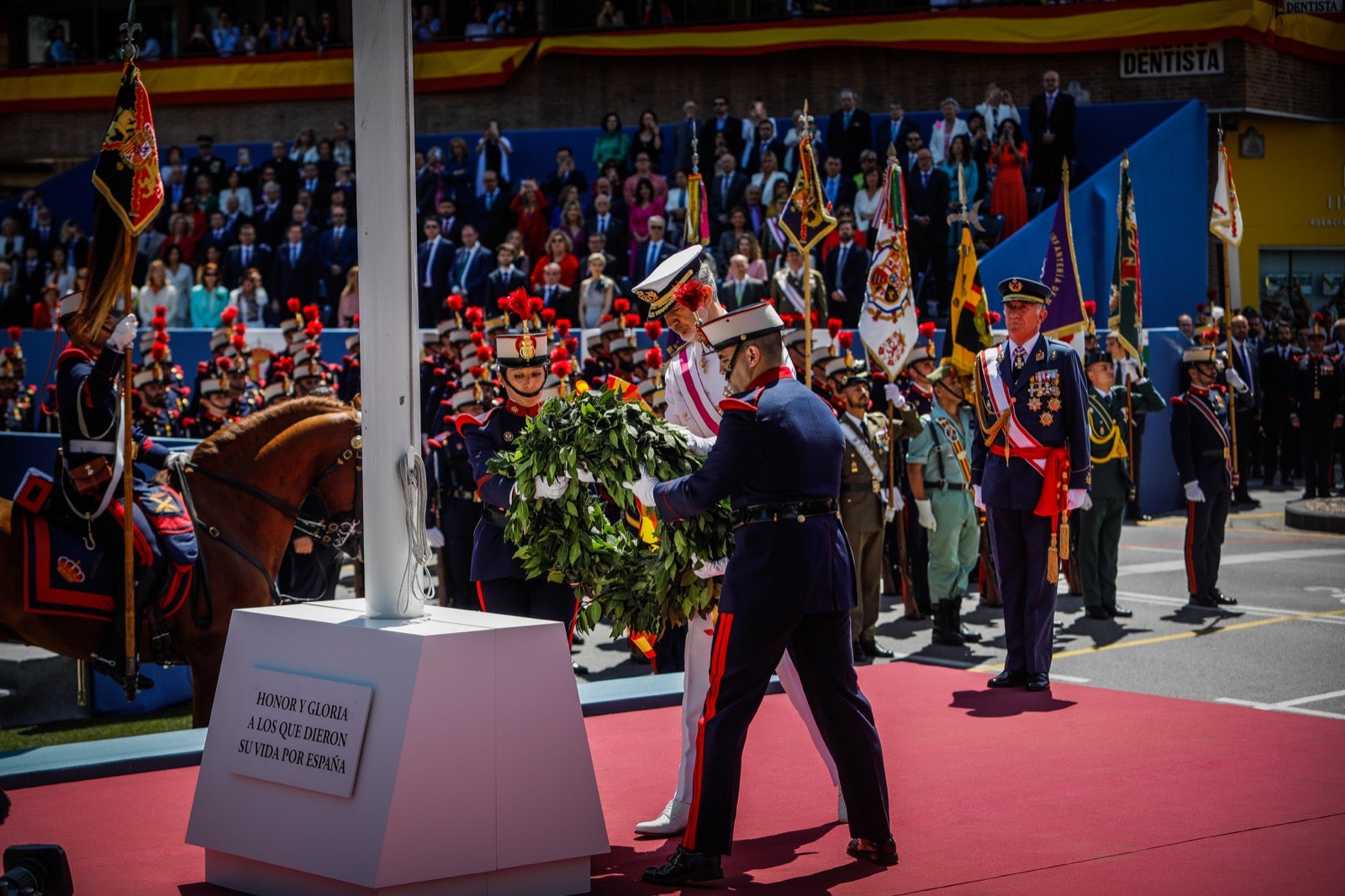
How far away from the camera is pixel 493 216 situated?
22406mm

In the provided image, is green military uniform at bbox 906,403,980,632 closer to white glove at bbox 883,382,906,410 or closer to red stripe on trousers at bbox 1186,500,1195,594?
white glove at bbox 883,382,906,410

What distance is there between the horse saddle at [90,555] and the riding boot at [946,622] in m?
5.35

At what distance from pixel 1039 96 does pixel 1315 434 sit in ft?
18.6

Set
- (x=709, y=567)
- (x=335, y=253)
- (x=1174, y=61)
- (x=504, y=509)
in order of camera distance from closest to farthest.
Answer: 1. (x=709, y=567)
2. (x=504, y=509)
3. (x=335, y=253)
4. (x=1174, y=61)

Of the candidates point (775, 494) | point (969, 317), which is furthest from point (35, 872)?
point (969, 317)

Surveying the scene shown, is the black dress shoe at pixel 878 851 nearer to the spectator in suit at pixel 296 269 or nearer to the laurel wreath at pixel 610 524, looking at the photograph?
the laurel wreath at pixel 610 524

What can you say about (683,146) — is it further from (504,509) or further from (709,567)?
(709,567)

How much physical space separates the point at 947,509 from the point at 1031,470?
7.23ft

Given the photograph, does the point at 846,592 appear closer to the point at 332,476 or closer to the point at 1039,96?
the point at 332,476

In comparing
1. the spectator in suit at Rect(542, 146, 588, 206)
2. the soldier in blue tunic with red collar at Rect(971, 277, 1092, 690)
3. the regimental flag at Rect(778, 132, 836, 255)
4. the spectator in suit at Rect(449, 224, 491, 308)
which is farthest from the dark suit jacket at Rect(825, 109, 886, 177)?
the soldier in blue tunic with red collar at Rect(971, 277, 1092, 690)

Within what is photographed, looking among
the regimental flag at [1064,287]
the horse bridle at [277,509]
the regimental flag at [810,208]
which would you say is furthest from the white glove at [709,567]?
the regimental flag at [1064,287]

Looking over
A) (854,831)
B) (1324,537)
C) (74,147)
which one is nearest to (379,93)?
(854,831)

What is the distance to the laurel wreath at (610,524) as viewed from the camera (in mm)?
6168

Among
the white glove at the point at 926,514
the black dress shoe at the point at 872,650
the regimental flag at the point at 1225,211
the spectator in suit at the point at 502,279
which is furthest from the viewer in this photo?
the spectator in suit at the point at 502,279
